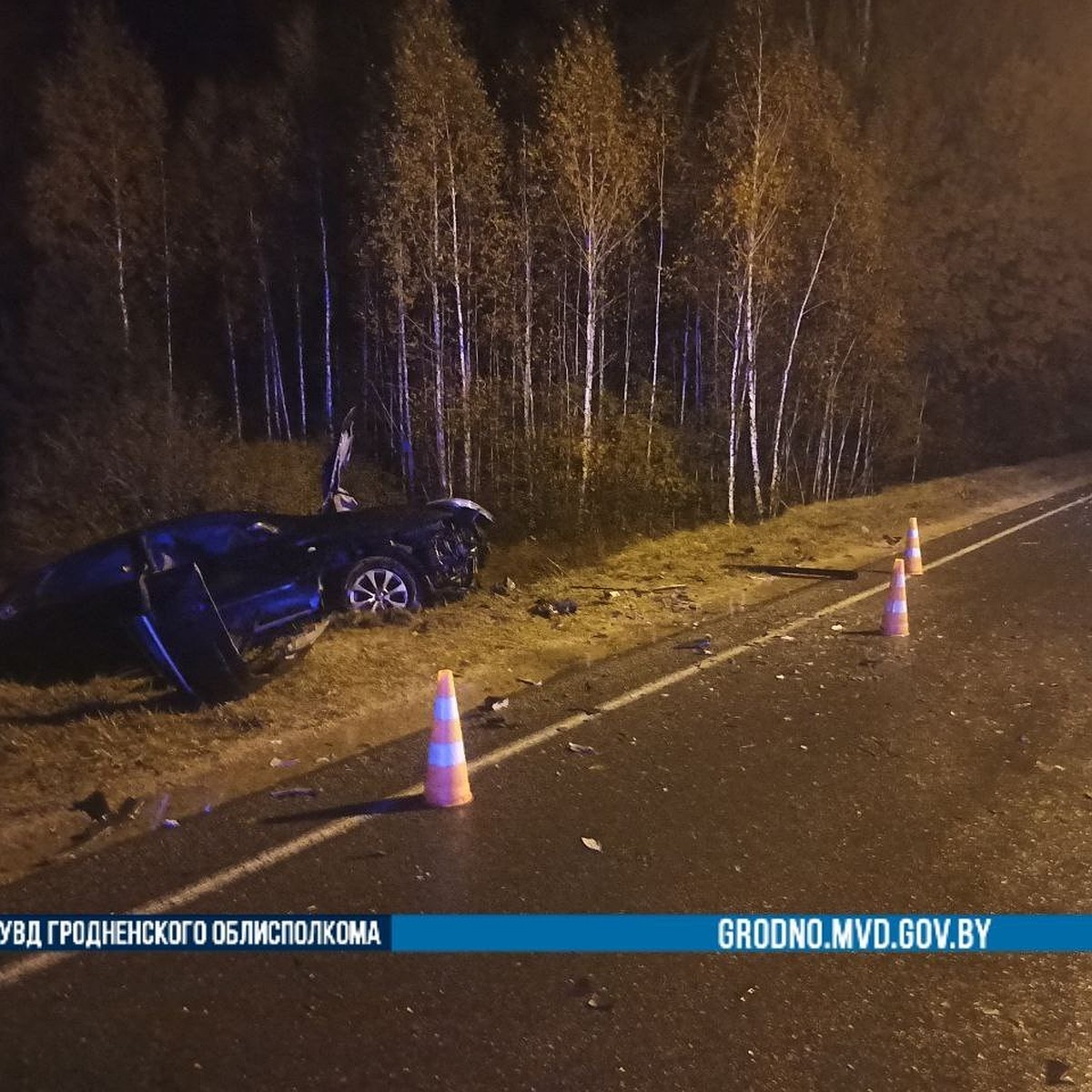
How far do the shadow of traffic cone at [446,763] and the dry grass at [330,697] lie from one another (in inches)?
39.7

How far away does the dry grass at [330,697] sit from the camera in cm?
586

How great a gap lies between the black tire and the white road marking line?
2977 millimetres

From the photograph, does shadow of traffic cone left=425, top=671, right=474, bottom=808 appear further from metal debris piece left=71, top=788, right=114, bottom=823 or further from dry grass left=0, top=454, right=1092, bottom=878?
metal debris piece left=71, top=788, right=114, bottom=823

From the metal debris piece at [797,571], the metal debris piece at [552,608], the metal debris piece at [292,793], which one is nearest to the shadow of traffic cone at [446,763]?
the metal debris piece at [292,793]

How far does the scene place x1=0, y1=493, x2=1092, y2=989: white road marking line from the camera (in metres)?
4.02

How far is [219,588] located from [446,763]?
150 inches

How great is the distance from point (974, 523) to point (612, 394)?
22.8 feet

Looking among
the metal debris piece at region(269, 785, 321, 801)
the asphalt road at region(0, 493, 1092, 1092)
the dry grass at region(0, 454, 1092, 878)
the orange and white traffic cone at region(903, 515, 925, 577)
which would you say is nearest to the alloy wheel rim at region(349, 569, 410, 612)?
the dry grass at region(0, 454, 1092, 878)

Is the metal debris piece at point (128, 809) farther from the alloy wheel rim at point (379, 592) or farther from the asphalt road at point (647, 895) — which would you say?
the alloy wheel rim at point (379, 592)

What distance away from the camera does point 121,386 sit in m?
23.5

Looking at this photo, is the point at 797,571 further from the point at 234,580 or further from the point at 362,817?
the point at 362,817

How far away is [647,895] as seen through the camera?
442cm

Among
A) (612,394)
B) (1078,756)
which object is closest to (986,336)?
(612,394)

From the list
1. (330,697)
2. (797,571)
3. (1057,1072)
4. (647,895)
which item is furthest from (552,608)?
(1057,1072)
